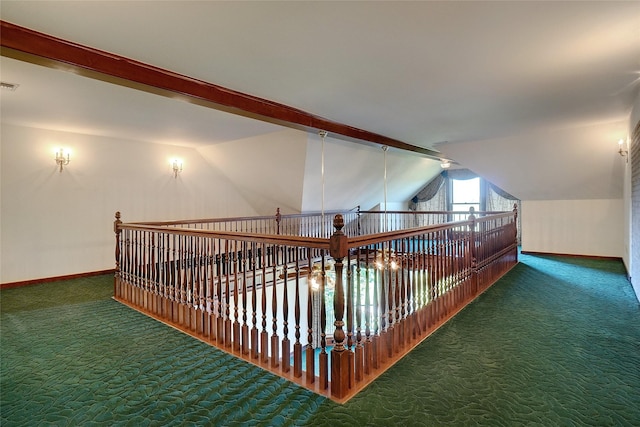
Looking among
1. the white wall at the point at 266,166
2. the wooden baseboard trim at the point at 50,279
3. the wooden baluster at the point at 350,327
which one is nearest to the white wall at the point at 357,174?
the white wall at the point at 266,166

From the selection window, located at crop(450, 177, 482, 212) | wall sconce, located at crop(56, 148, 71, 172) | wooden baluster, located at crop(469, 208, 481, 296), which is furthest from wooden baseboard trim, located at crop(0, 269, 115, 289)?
window, located at crop(450, 177, 482, 212)

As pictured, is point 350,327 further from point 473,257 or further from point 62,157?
point 62,157

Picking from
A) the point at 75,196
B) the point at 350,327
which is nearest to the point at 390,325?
the point at 350,327

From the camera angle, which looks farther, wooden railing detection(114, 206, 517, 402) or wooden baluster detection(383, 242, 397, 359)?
wooden baluster detection(383, 242, 397, 359)

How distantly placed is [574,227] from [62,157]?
10.00 meters

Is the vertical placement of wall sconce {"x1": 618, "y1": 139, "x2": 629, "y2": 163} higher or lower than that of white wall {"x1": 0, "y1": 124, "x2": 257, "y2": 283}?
higher

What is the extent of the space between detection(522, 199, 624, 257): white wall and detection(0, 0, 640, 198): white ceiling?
2494 mm

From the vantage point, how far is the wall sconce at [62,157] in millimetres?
5273

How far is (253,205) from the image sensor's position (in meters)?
8.30

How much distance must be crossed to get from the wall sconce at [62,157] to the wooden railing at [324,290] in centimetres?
210

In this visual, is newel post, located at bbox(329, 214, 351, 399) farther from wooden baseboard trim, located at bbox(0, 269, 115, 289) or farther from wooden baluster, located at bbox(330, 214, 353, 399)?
wooden baseboard trim, located at bbox(0, 269, 115, 289)

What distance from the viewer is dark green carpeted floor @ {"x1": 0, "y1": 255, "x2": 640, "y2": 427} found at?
192 cm

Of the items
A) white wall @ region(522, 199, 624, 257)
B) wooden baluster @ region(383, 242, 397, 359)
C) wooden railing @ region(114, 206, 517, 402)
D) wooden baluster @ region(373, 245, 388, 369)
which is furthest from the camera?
white wall @ region(522, 199, 624, 257)

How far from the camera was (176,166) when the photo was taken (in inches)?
263
